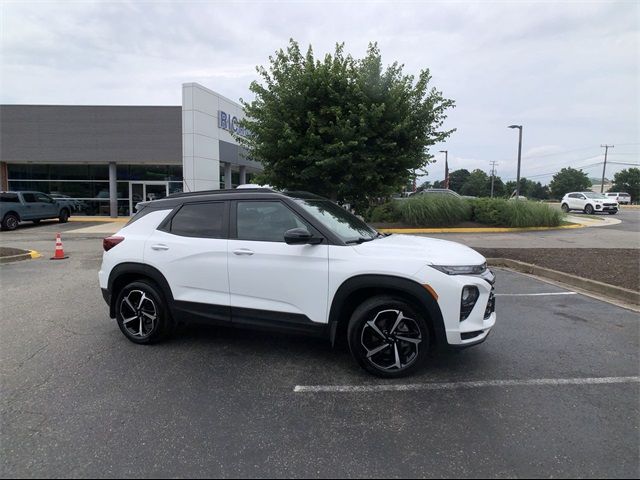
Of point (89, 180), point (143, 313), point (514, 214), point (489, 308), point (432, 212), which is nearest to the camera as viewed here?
point (489, 308)

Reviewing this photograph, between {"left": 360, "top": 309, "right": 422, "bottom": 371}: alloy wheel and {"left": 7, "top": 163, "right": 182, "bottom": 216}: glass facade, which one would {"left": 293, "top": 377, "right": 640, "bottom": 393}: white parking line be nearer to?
{"left": 360, "top": 309, "right": 422, "bottom": 371}: alloy wheel

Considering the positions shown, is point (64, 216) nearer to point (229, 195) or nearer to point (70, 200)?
point (70, 200)

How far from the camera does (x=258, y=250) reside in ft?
13.4

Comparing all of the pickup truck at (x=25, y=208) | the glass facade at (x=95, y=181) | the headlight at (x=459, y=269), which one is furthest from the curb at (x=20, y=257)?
the glass facade at (x=95, y=181)

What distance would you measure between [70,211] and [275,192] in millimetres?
23868

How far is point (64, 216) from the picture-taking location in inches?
897

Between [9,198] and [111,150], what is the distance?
5.61 m

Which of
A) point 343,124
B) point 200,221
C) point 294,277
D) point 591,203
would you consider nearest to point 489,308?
point 294,277

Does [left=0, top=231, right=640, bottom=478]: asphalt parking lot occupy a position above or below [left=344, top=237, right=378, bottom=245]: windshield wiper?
below

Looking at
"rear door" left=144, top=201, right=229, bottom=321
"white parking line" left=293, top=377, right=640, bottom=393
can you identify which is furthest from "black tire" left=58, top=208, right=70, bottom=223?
"white parking line" left=293, top=377, right=640, bottom=393

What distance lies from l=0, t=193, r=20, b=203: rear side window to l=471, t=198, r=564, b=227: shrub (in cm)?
2170

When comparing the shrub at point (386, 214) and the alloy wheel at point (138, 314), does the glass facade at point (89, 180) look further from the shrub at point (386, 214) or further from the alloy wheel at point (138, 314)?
the alloy wheel at point (138, 314)

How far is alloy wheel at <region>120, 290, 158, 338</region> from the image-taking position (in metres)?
4.63

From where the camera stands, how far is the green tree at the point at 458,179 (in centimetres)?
12173
